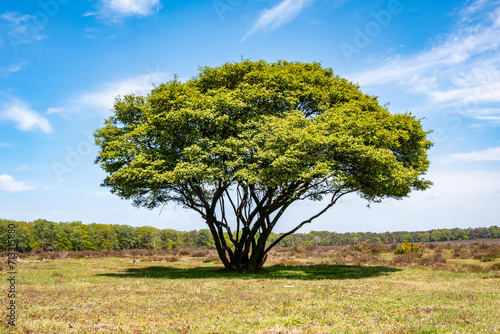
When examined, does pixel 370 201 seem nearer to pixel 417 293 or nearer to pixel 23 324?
pixel 417 293

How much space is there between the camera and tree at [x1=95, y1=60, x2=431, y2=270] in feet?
68.3

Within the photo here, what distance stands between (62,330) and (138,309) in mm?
2958

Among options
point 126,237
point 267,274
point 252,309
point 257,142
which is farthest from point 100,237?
point 252,309

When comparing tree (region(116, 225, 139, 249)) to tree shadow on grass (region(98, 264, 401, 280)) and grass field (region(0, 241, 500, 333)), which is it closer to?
tree shadow on grass (region(98, 264, 401, 280))

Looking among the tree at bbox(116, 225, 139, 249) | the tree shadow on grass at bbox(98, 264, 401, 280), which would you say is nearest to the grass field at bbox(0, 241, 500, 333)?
the tree shadow on grass at bbox(98, 264, 401, 280)

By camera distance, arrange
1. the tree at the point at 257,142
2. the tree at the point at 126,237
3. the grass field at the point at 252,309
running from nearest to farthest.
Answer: the grass field at the point at 252,309 < the tree at the point at 257,142 < the tree at the point at 126,237

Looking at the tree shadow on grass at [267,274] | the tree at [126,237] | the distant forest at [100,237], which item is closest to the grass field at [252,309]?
the tree shadow on grass at [267,274]

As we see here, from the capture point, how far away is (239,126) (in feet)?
75.0

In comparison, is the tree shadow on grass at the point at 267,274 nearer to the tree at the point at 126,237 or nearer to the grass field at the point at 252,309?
the grass field at the point at 252,309

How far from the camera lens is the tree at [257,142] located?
820 inches

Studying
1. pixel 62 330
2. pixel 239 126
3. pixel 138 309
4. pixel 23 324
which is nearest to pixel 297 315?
pixel 138 309

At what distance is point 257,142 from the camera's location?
22156mm

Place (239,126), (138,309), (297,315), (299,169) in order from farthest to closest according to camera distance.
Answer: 1. (239,126)
2. (299,169)
3. (138,309)
4. (297,315)

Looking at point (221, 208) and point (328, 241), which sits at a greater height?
point (221, 208)
